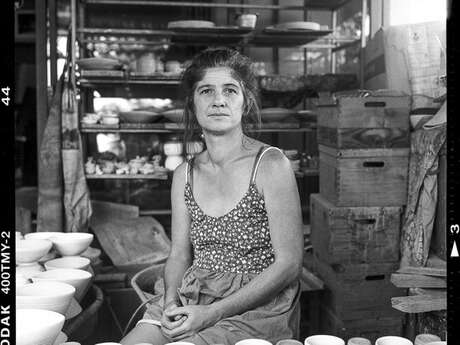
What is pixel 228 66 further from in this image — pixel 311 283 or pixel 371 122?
pixel 311 283

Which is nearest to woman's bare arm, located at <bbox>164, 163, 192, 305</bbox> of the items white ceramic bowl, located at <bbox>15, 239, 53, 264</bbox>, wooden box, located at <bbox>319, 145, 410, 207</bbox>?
white ceramic bowl, located at <bbox>15, 239, 53, 264</bbox>

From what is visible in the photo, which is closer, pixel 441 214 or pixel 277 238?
pixel 277 238

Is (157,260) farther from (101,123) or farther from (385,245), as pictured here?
(385,245)

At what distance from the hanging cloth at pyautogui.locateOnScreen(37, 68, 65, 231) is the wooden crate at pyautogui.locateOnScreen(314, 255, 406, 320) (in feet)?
7.13

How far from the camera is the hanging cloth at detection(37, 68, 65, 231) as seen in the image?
14.9 ft

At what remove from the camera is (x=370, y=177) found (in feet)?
12.0

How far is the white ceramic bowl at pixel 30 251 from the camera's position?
2223mm

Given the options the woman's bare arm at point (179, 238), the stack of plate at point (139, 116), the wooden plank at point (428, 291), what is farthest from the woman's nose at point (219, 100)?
the stack of plate at point (139, 116)

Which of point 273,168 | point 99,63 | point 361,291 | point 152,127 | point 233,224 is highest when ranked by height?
point 99,63

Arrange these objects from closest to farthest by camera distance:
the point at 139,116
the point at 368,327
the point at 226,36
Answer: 1. the point at 368,327
2. the point at 139,116
3. the point at 226,36

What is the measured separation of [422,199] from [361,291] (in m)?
0.71

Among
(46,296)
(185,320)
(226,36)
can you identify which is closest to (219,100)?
(185,320)

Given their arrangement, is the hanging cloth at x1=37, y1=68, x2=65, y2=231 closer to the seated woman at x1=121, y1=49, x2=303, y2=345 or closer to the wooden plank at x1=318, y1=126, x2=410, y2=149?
the wooden plank at x1=318, y1=126, x2=410, y2=149

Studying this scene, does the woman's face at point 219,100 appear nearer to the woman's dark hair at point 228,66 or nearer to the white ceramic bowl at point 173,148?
the woman's dark hair at point 228,66
